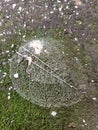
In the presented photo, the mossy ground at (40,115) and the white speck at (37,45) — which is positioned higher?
the white speck at (37,45)

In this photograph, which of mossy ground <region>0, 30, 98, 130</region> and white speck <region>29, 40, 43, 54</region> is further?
white speck <region>29, 40, 43, 54</region>

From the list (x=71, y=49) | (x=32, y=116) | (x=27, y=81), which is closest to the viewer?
(x=32, y=116)

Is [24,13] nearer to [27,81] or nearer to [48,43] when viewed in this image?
[48,43]

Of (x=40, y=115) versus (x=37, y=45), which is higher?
(x=37, y=45)

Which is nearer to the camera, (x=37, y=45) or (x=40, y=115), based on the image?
(x=40, y=115)

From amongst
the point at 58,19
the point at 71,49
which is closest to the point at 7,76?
the point at 71,49

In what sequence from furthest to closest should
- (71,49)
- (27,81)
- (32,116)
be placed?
1. (71,49)
2. (27,81)
3. (32,116)

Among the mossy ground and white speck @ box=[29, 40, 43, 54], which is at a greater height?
white speck @ box=[29, 40, 43, 54]

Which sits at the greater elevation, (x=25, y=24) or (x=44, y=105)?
(x=25, y=24)

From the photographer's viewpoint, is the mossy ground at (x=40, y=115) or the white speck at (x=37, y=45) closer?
the mossy ground at (x=40, y=115)

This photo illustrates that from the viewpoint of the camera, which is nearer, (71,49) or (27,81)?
(27,81)
